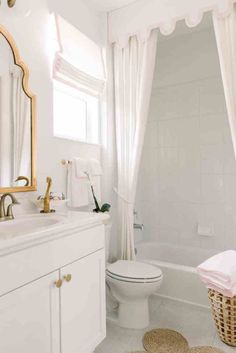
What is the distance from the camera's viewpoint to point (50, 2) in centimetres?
199

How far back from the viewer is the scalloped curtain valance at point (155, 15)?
2.08 m

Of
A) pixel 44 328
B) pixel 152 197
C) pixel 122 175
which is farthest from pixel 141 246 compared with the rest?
pixel 44 328

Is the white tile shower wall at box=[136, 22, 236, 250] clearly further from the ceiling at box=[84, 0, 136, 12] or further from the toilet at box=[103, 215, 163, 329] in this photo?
the toilet at box=[103, 215, 163, 329]

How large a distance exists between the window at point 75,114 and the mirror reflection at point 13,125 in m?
0.45

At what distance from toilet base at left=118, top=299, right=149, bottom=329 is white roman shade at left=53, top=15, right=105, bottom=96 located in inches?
71.2

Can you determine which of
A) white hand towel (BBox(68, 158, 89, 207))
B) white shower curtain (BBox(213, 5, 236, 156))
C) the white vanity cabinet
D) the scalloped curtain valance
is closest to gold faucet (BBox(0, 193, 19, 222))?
the white vanity cabinet

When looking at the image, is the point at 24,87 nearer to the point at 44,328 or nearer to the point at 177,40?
the point at 44,328

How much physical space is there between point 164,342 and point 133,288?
0.41 metres

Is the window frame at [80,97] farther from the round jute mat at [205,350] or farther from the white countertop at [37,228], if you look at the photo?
the round jute mat at [205,350]

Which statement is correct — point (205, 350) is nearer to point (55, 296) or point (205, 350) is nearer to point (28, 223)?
point (55, 296)

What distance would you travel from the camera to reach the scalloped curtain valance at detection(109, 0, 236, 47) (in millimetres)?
2076

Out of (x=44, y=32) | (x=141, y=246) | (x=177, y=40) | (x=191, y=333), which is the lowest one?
(x=191, y=333)

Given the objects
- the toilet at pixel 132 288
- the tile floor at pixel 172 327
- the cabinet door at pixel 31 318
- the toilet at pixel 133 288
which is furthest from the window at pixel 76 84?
the tile floor at pixel 172 327

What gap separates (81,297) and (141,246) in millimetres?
1699
